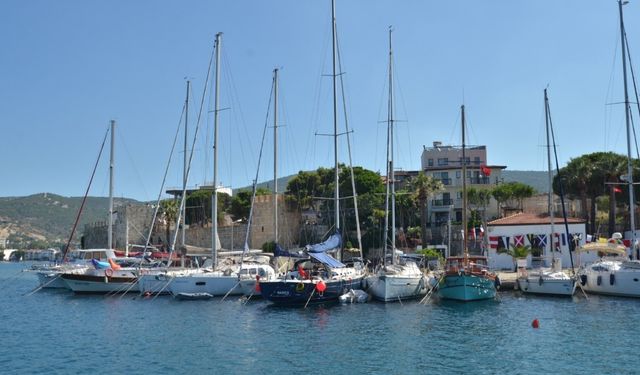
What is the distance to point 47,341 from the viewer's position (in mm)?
26234

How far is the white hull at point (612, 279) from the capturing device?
122ft

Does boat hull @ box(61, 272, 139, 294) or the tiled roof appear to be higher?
the tiled roof

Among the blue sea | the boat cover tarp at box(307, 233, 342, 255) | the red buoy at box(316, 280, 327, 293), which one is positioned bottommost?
the blue sea

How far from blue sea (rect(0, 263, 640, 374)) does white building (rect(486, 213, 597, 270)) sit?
1361 centimetres

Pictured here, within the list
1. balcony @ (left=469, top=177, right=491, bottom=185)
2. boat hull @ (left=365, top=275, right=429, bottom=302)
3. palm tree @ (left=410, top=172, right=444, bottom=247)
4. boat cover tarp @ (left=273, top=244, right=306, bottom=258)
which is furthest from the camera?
balcony @ (left=469, top=177, right=491, bottom=185)

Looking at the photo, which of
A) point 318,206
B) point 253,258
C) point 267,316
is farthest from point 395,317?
point 318,206

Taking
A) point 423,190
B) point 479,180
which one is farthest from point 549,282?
point 479,180

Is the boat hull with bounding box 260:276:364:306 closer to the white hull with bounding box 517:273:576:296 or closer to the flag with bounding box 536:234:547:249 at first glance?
the white hull with bounding box 517:273:576:296

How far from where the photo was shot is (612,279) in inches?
1499

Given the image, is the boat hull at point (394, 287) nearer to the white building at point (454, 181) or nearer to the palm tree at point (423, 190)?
the palm tree at point (423, 190)

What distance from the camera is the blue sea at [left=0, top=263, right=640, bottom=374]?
20.8 meters

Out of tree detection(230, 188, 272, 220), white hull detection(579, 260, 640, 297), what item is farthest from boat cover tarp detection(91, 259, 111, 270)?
tree detection(230, 188, 272, 220)

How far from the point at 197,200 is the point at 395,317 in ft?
211

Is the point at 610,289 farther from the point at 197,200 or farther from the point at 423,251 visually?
the point at 197,200
